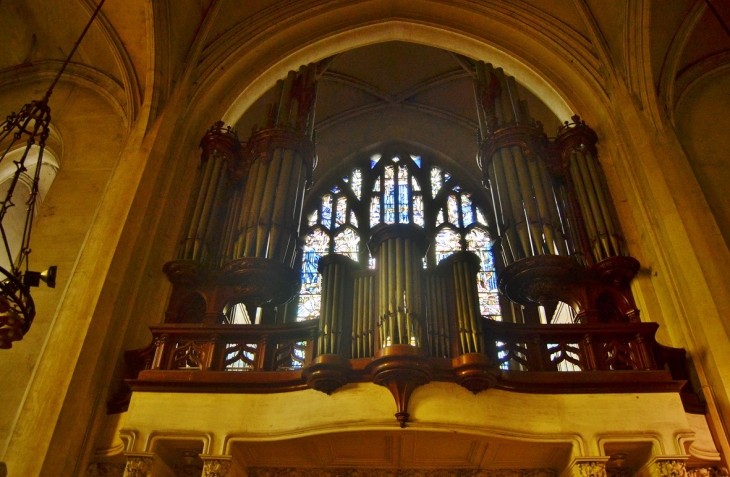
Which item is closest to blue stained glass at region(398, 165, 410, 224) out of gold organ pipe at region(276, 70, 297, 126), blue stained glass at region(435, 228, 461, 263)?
blue stained glass at region(435, 228, 461, 263)

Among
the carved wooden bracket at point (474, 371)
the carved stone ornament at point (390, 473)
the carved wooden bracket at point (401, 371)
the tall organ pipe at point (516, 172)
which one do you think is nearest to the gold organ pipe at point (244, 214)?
the carved stone ornament at point (390, 473)

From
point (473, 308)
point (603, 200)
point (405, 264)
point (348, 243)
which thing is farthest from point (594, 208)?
point (348, 243)

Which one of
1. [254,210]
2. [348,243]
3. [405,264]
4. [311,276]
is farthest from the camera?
[348,243]

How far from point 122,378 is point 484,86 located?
7.03 meters

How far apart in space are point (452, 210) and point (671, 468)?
328 inches

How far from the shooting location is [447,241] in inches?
512

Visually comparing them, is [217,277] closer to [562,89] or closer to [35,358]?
[35,358]

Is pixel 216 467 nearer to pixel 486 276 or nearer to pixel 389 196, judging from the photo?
pixel 486 276

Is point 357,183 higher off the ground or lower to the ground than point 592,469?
higher

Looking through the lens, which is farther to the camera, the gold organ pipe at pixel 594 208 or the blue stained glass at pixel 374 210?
the blue stained glass at pixel 374 210

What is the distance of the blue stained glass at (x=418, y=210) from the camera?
13312 millimetres

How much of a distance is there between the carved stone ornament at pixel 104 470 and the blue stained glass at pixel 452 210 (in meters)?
8.57

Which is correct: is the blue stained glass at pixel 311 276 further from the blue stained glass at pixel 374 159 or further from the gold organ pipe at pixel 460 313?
the gold organ pipe at pixel 460 313

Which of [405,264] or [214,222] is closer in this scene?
[405,264]
